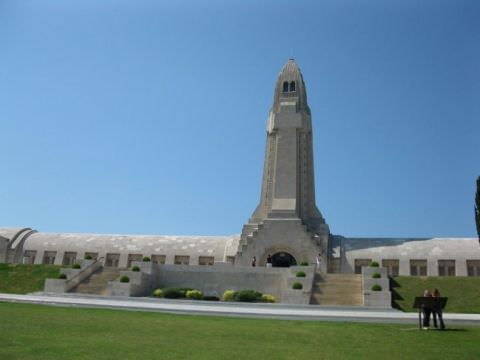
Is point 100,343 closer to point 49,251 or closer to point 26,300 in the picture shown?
point 26,300

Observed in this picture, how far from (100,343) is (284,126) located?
43.7 meters

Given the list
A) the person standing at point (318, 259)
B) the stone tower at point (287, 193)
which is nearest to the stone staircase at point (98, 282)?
the stone tower at point (287, 193)

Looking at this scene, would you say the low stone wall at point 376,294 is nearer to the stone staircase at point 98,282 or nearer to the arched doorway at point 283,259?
the arched doorway at point 283,259

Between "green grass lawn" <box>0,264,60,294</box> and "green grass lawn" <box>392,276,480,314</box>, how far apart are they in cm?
2596

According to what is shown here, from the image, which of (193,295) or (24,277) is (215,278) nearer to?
(193,295)

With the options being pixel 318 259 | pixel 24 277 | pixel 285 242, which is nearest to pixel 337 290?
pixel 318 259

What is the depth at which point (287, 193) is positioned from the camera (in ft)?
161

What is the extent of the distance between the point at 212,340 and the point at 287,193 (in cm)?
3837

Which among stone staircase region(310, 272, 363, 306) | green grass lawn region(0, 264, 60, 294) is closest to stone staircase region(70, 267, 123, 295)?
green grass lawn region(0, 264, 60, 294)

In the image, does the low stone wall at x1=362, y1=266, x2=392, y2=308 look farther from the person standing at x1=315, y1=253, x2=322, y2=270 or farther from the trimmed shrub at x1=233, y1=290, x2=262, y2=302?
the person standing at x1=315, y1=253, x2=322, y2=270

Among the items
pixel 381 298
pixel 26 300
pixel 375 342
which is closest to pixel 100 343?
pixel 375 342

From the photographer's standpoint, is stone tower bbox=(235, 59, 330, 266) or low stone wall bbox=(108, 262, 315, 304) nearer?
low stone wall bbox=(108, 262, 315, 304)

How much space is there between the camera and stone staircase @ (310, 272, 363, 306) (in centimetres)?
2975

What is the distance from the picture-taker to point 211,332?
41.6ft
